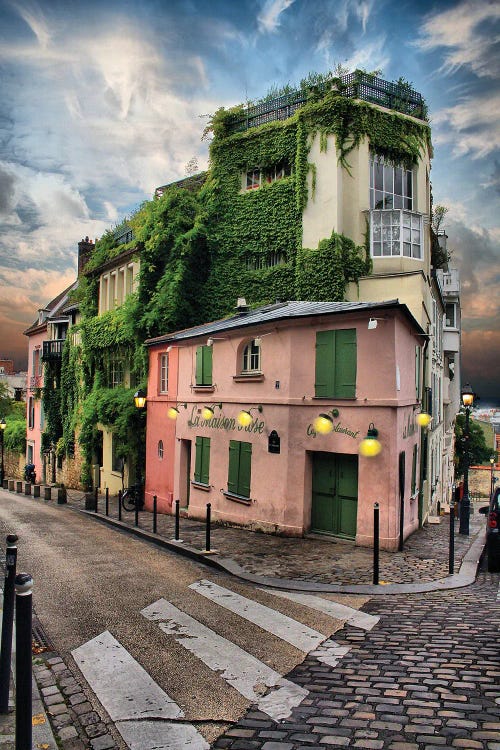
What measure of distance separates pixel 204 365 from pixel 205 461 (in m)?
2.82

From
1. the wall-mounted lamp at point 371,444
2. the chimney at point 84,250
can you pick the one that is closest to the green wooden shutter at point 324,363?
the wall-mounted lamp at point 371,444

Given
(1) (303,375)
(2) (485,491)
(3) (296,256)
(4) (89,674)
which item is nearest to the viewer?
(4) (89,674)

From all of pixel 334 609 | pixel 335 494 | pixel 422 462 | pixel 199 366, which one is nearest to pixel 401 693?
pixel 334 609

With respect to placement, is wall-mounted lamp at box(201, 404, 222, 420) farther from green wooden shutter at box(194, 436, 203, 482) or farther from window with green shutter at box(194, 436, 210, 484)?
green wooden shutter at box(194, 436, 203, 482)

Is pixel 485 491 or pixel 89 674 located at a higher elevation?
pixel 89 674

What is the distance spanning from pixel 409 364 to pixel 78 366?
939 inches

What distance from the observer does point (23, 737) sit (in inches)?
160

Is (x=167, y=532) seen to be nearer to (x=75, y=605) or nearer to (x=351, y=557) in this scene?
(x=351, y=557)

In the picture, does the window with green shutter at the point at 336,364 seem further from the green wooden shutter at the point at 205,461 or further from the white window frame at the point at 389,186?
the white window frame at the point at 389,186

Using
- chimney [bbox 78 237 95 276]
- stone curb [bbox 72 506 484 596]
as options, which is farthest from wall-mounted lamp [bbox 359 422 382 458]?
chimney [bbox 78 237 95 276]

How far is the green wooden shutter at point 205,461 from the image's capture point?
16.9 meters

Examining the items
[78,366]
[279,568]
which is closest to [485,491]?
[78,366]

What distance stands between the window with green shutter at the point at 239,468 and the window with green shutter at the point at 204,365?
240 centimetres

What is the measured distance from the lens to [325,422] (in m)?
12.7
